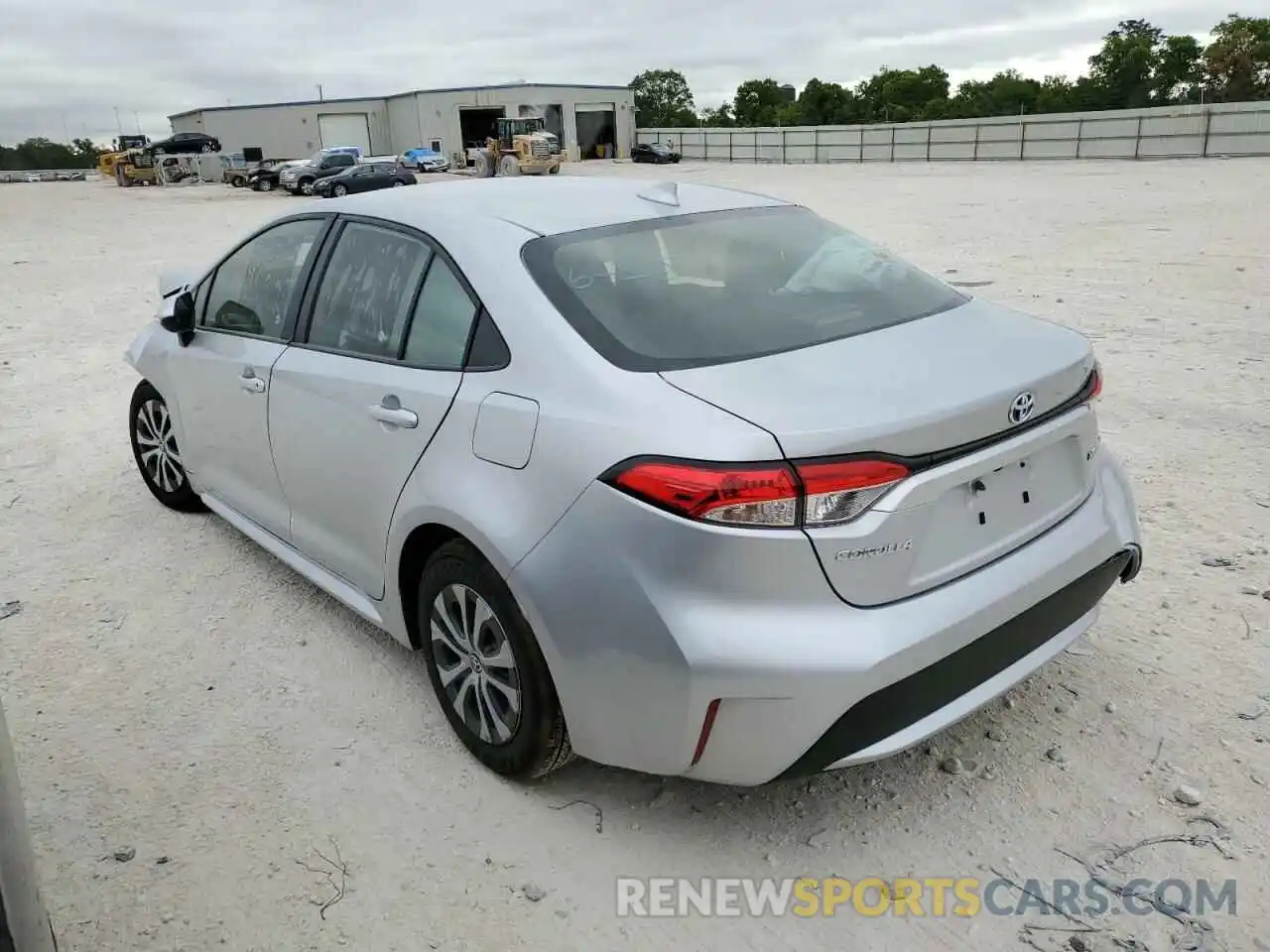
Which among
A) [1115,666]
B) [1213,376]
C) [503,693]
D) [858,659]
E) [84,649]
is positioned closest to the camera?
[858,659]

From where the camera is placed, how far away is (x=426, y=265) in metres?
3.04

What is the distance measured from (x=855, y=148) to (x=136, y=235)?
35443 millimetres

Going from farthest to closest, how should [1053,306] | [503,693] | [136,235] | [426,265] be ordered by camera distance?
[136,235] < [1053,306] < [426,265] < [503,693]

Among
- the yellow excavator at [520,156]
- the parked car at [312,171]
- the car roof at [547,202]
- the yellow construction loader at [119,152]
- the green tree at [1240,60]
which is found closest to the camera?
the car roof at [547,202]

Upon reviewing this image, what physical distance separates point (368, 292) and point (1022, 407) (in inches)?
81.7

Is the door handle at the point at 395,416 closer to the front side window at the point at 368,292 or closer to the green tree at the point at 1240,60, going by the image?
the front side window at the point at 368,292

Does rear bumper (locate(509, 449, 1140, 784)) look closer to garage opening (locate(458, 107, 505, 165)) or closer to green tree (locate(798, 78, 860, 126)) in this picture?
garage opening (locate(458, 107, 505, 165))

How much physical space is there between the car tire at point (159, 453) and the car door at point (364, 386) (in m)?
1.47

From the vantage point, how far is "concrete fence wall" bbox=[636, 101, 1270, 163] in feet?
118

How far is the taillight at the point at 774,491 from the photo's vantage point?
2.12m

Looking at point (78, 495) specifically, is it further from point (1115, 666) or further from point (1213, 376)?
point (1213, 376)

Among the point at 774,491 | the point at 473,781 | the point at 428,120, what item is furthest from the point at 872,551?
the point at 428,120

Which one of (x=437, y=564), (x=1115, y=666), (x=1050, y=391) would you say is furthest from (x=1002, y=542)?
(x=437, y=564)

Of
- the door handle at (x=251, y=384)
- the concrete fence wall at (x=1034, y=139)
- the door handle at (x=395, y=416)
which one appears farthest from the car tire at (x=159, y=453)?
the concrete fence wall at (x=1034, y=139)
